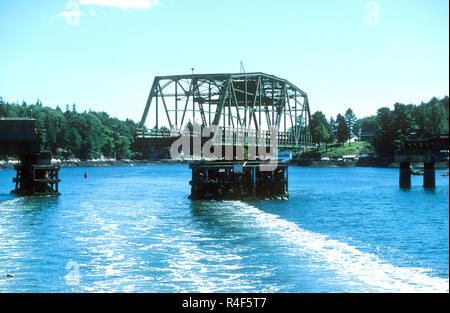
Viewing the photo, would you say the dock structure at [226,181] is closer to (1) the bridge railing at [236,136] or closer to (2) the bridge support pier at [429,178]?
(1) the bridge railing at [236,136]

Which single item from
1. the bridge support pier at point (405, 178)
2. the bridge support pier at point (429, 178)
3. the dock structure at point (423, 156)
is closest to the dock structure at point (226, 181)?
the bridge support pier at point (405, 178)

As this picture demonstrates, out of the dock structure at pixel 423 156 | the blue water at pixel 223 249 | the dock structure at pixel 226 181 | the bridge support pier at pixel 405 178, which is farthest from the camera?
the bridge support pier at pixel 405 178

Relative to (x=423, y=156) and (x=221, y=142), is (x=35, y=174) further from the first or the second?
(x=423, y=156)

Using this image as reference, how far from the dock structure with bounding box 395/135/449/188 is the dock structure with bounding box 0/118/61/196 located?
55220mm

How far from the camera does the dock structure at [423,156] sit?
256 ft

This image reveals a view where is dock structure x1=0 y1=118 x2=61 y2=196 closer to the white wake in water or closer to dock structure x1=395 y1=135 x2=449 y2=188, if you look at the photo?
the white wake in water

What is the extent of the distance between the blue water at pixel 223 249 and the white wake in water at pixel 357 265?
0.05 metres

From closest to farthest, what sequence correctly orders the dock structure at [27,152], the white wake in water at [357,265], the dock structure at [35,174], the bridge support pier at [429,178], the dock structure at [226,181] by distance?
the white wake in water at [357,265] < the dock structure at [226,181] < the dock structure at [27,152] < the dock structure at [35,174] < the bridge support pier at [429,178]

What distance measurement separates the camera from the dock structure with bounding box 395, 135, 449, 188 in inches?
3068

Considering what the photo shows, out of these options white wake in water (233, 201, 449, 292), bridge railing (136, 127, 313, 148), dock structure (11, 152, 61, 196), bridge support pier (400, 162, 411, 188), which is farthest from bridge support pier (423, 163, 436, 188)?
dock structure (11, 152, 61, 196)

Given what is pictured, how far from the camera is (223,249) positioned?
25.5m

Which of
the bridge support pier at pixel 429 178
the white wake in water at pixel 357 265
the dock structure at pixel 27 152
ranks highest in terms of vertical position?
the dock structure at pixel 27 152

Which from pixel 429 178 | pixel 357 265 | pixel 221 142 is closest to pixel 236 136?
pixel 221 142

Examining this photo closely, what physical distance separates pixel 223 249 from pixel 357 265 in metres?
7.15
